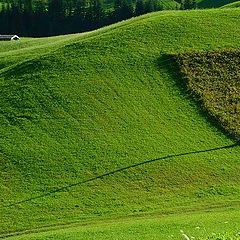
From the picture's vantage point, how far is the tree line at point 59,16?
146m

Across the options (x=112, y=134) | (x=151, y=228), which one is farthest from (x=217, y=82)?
(x=151, y=228)

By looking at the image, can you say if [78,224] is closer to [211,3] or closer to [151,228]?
[151,228]

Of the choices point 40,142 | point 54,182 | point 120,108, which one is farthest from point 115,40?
point 54,182

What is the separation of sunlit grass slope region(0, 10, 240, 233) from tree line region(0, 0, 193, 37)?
90.9 m

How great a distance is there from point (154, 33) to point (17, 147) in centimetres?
2206

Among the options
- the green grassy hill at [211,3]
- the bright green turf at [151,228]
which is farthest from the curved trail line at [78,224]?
the green grassy hill at [211,3]

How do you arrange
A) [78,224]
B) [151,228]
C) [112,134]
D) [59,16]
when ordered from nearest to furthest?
[151,228] < [78,224] < [112,134] < [59,16]

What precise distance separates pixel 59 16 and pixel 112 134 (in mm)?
115232

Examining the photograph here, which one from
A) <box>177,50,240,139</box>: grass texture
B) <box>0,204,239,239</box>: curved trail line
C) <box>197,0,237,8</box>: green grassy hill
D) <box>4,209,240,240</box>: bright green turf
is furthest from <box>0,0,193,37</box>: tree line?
<box>4,209,240,240</box>: bright green turf

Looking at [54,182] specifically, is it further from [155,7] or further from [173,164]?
[155,7]

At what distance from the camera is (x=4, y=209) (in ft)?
109

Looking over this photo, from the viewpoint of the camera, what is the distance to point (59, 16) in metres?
152

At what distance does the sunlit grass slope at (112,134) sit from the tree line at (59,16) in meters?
90.9

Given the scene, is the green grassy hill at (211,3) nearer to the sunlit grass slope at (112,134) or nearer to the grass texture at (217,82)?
the sunlit grass slope at (112,134)
